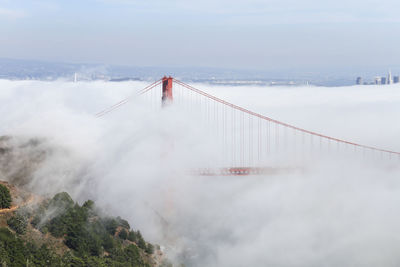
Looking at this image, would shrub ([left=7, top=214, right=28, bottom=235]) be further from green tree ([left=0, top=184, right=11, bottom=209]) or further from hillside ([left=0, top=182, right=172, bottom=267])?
green tree ([left=0, top=184, right=11, bottom=209])

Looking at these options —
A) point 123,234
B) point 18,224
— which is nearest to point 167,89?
point 123,234

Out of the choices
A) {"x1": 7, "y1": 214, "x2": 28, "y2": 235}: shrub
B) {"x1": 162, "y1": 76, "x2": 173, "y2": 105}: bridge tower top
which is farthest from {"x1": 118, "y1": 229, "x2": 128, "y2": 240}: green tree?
{"x1": 162, "y1": 76, "x2": 173, "y2": 105}: bridge tower top

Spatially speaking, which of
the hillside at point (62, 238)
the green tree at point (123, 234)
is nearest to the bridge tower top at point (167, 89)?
the hillside at point (62, 238)

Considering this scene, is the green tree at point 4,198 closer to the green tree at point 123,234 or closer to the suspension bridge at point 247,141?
the green tree at point 123,234

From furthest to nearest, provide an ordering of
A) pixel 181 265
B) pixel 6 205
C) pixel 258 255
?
1. pixel 258 255
2. pixel 181 265
3. pixel 6 205

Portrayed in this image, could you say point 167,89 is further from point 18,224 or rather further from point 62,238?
point 18,224

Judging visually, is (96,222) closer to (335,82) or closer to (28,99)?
(28,99)

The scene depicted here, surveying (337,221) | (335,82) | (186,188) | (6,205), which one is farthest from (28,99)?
(335,82)
